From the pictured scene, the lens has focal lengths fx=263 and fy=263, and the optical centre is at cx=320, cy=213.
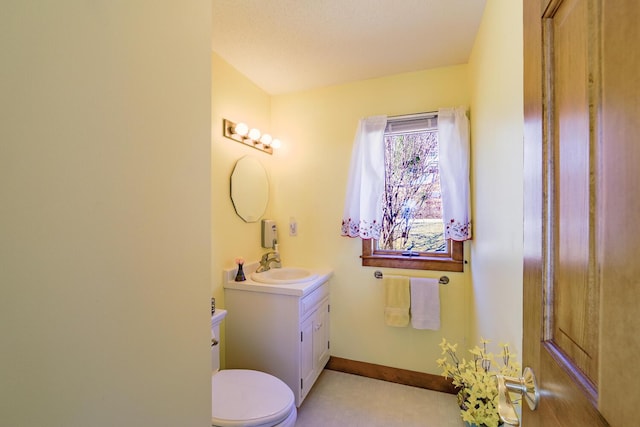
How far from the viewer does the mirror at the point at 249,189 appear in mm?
2037

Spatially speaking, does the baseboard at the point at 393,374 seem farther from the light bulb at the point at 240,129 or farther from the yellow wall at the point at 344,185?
the light bulb at the point at 240,129

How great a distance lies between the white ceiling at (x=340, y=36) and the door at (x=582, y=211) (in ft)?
3.66

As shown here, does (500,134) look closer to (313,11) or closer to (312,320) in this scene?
(313,11)

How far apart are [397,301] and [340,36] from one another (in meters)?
1.91

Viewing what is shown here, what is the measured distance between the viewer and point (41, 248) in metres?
0.44

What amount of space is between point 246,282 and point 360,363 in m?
1.20

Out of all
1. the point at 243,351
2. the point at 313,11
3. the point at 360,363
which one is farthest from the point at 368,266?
the point at 313,11

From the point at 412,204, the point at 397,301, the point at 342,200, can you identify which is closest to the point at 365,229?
the point at 342,200

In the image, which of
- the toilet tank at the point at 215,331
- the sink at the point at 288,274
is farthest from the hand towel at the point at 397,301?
the toilet tank at the point at 215,331

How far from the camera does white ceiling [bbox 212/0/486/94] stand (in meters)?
1.43

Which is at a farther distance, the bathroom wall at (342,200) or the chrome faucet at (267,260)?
the chrome faucet at (267,260)

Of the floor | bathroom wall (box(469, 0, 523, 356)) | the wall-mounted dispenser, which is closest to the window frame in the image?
bathroom wall (box(469, 0, 523, 356))

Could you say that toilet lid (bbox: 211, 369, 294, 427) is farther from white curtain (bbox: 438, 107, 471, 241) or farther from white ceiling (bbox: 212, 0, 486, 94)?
white ceiling (bbox: 212, 0, 486, 94)

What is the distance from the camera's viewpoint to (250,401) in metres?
1.24
